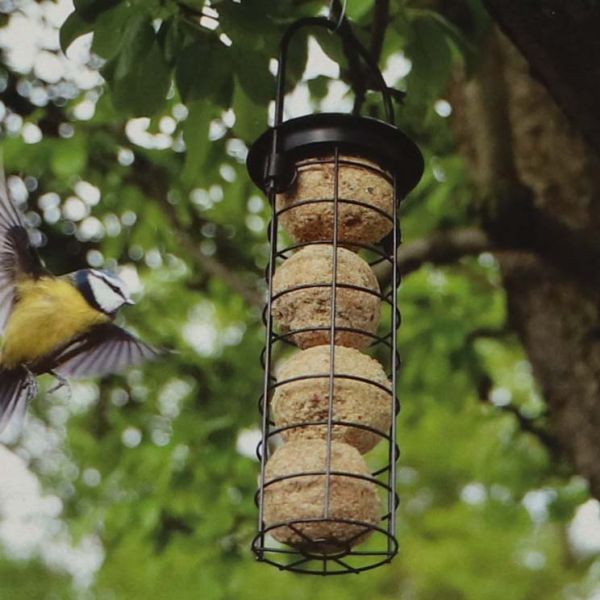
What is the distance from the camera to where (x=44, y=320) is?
2.29m

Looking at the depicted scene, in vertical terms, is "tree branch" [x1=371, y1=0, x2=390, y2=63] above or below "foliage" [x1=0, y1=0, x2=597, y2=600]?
below

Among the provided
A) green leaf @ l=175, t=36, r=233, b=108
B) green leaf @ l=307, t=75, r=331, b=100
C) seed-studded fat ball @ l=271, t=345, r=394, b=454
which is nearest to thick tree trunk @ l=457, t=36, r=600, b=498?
green leaf @ l=307, t=75, r=331, b=100

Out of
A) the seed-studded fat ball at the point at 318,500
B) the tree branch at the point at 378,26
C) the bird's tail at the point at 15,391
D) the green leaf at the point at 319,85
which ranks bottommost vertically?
the seed-studded fat ball at the point at 318,500

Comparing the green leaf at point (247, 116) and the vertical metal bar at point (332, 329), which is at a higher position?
the green leaf at point (247, 116)

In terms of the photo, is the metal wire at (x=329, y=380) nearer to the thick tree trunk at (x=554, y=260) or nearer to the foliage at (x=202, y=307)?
the foliage at (x=202, y=307)

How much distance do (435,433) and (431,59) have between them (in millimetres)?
5032

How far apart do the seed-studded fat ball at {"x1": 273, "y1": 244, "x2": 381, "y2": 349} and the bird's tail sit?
61 cm

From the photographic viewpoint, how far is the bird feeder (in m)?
1.80

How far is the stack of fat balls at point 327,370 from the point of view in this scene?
1792 mm

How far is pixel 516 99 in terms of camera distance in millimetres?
4246

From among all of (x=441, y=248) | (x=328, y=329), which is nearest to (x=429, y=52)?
(x=328, y=329)

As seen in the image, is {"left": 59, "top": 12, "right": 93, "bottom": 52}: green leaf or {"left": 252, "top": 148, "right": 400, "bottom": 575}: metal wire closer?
{"left": 252, "top": 148, "right": 400, "bottom": 575}: metal wire

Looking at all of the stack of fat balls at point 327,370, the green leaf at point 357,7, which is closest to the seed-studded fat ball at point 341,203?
the stack of fat balls at point 327,370

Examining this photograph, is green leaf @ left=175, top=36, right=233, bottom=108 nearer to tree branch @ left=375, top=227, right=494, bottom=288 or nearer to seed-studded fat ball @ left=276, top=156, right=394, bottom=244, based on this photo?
seed-studded fat ball @ left=276, top=156, right=394, bottom=244
